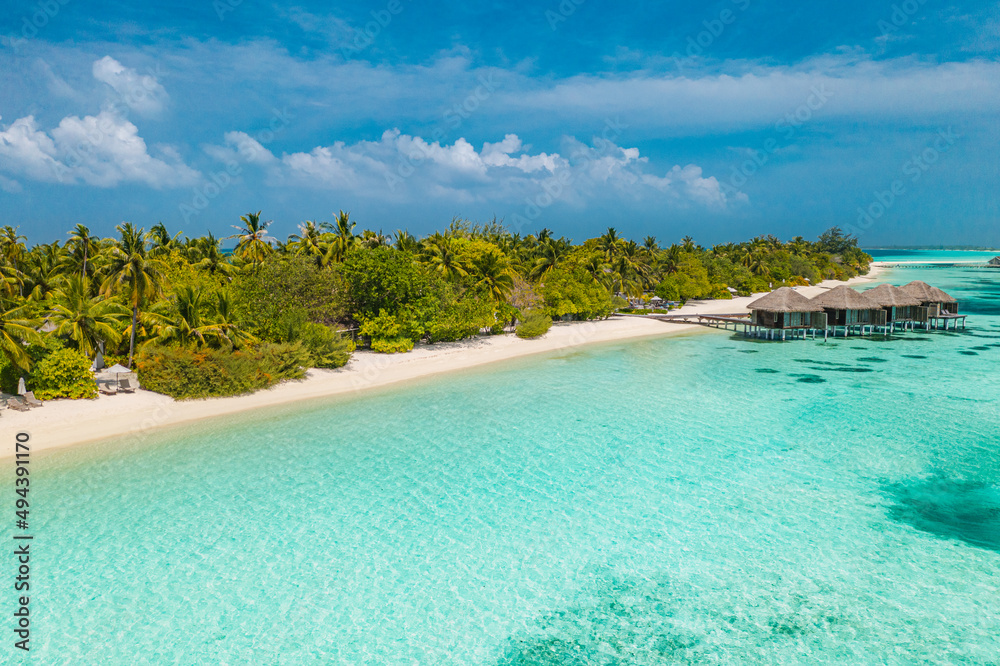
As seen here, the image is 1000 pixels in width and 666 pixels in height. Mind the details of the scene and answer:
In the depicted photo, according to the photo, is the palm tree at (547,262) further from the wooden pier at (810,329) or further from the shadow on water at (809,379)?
the shadow on water at (809,379)

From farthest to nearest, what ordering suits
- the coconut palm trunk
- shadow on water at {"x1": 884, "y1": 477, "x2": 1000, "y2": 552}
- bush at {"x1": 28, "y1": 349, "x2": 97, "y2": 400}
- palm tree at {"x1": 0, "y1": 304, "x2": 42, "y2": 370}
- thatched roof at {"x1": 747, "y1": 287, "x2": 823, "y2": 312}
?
thatched roof at {"x1": 747, "y1": 287, "x2": 823, "y2": 312}, the coconut palm trunk, bush at {"x1": 28, "y1": 349, "x2": 97, "y2": 400}, palm tree at {"x1": 0, "y1": 304, "x2": 42, "y2": 370}, shadow on water at {"x1": 884, "y1": 477, "x2": 1000, "y2": 552}

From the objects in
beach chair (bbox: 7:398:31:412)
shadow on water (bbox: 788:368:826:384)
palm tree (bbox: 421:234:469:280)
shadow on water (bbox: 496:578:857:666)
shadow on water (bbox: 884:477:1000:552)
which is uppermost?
palm tree (bbox: 421:234:469:280)

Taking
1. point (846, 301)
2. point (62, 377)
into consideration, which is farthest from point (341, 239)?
point (846, 301)

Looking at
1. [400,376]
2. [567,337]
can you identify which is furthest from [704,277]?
[400,376]

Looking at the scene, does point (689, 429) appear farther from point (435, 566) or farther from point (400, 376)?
point (400, 376)

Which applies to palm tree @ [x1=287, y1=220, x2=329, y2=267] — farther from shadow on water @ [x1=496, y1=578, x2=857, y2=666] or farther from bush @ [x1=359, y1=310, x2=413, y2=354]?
shadow on water @ [x1=496, y1=578, x2=857, y2=666]

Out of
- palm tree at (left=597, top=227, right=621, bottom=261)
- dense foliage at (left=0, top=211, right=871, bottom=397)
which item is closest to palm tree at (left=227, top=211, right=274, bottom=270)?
dense foliage at (left=0, top=211, right=871, bottom=397)

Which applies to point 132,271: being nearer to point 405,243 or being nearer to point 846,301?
point 405,243
